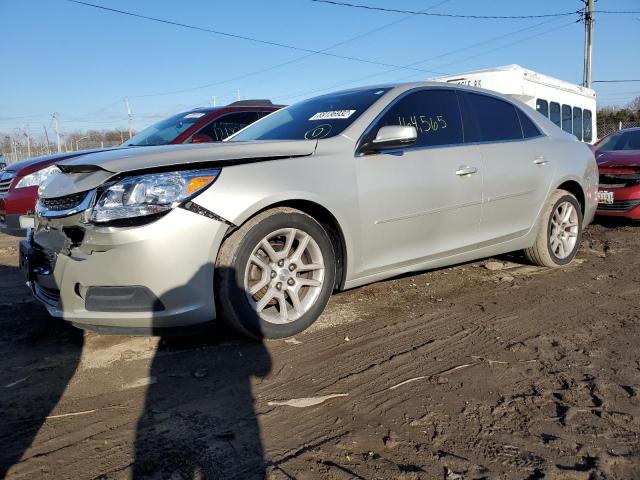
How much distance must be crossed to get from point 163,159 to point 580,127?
47.5 feet

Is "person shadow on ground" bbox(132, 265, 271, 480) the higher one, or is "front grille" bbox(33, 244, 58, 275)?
"front grille" bbox(33, 244, 58, 275)

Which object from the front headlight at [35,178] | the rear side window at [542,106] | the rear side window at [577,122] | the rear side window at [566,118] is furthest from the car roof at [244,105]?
the rear side window at [577,122]

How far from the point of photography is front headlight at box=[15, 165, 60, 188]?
574 cm

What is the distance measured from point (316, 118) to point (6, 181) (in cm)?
414

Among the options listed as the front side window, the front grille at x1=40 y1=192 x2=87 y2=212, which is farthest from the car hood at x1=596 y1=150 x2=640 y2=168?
the front grille at x1=40 y1=192 x2=87 y2=212

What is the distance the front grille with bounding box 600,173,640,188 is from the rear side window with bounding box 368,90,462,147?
4.04m

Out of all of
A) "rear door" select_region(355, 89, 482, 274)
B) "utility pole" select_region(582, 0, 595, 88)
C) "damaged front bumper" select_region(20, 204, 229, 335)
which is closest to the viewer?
"damaged front bumper" select_region(20, 204, 229, 335)

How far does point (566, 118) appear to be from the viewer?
1362cm

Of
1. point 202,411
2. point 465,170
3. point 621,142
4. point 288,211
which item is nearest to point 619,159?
point 621,142

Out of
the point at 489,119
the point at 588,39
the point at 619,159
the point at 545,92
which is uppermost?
the point at 588,39

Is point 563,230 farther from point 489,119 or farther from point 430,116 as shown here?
point 430,116

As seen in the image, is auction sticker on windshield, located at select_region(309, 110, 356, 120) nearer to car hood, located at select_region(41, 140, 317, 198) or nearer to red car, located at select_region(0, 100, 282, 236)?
car hood, located at select_region(41, 140, 317, 198)

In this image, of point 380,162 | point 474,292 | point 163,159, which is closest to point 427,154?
point 380,162

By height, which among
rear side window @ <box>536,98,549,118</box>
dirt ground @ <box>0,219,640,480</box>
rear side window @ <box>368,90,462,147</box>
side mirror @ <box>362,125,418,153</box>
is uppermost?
rear side window @ <box>536,98,549,118</box>
